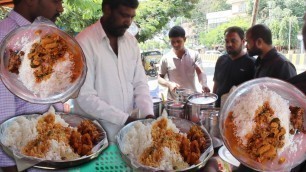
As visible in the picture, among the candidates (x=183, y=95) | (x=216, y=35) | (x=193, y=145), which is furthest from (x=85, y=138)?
(x=216, y=35)

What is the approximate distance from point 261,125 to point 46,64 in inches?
19.2

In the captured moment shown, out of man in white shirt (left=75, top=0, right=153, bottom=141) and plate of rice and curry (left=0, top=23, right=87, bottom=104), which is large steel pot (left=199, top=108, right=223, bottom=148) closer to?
man in white shirt (left=75, top=0, right=153, bottom=141)

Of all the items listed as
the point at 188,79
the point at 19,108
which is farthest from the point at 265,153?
the point at 188,79

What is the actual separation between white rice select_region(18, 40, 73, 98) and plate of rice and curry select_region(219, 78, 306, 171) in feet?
1.25

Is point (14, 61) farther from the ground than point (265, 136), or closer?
farther from the ground

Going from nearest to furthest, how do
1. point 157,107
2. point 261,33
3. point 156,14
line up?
point 157,107, point 261,33, point 156,14

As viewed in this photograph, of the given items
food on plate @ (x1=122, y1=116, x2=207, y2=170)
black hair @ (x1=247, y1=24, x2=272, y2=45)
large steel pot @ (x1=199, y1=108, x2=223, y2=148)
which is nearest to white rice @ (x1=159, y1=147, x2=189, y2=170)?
food on plate @ (x1=122, y1=116, x2=207, y2=170)

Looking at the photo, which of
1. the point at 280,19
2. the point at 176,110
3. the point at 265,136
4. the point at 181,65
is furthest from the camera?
the point at 181,65

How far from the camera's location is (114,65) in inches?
49.2

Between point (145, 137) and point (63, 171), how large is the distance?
0.75ft

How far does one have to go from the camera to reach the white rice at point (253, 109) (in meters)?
0.63

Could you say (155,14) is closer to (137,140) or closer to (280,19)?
(280,19)

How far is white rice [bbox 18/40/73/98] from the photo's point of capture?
2.50 ft

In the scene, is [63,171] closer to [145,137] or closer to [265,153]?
[145,137]
